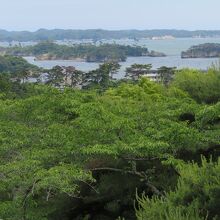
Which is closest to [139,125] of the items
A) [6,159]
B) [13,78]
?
[6,159]

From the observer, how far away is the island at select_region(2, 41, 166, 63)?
118 meters

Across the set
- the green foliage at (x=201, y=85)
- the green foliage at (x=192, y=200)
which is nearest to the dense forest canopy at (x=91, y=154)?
the green foliage at (x=192, y=200)

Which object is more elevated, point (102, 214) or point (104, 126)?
point (104, 126)

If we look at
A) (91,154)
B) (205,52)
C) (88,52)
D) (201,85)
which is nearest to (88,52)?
(88,52)

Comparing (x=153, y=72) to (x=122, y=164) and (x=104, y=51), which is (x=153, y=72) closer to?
(x=122, y=164)

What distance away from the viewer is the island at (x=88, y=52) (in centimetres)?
11757

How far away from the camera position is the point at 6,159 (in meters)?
11.2

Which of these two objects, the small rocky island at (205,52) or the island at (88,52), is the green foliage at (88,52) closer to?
the island at (88,52)

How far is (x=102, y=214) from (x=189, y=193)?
516 cm

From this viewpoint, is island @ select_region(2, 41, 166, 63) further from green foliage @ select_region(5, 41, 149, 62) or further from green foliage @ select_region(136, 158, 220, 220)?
green foliage @ select_region(136, 158, 220, 220)

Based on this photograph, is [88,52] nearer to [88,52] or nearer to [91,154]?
[88,52]

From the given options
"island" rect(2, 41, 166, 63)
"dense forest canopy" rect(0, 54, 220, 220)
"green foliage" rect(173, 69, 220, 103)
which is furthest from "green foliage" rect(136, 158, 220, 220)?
"island" rect(2, 41, 166, 63)

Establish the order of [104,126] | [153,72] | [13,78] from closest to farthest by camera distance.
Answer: [104,126] → [13,78] → [153,72]

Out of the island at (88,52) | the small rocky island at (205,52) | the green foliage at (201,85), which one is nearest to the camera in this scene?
the green foliage at (201,85)
